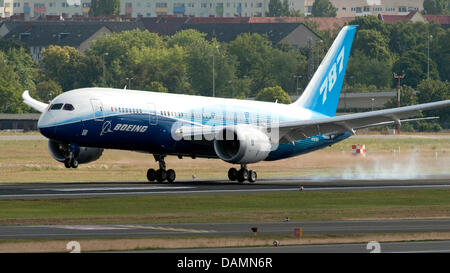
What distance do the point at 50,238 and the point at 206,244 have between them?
500cm

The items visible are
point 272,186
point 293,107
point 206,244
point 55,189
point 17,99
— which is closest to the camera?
point 206,244

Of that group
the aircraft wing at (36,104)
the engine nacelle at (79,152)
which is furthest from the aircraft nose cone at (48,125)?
the aircraft wing at (36,104)

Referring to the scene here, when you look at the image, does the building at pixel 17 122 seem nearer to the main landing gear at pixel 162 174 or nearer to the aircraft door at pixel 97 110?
the main landing gear at pixel 162 174

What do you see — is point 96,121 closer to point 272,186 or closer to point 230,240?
point 272,186

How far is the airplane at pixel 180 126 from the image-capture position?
192 feet

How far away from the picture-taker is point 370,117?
64.0m

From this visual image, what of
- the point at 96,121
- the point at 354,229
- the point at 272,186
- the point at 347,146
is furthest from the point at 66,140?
the point at 347,146

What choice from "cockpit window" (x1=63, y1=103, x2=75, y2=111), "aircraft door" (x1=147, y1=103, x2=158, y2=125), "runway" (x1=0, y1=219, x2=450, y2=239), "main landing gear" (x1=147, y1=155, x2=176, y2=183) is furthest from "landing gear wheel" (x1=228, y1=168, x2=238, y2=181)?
"runway" (x1=0, y1=219, x2=450, y2=239)

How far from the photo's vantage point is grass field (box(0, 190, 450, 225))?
43750 mm

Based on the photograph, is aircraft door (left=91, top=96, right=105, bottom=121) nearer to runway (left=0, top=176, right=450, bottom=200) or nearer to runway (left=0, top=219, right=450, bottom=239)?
runway (left=0, top=176, right=450, bottom=200)

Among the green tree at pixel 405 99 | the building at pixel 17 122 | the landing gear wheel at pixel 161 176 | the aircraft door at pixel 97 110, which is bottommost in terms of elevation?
the building at pixel 17 122

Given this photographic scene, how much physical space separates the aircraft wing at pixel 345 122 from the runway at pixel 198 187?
290cm

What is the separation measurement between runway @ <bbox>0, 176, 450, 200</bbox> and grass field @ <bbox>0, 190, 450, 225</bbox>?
2.66 m

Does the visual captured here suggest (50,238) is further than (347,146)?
No
